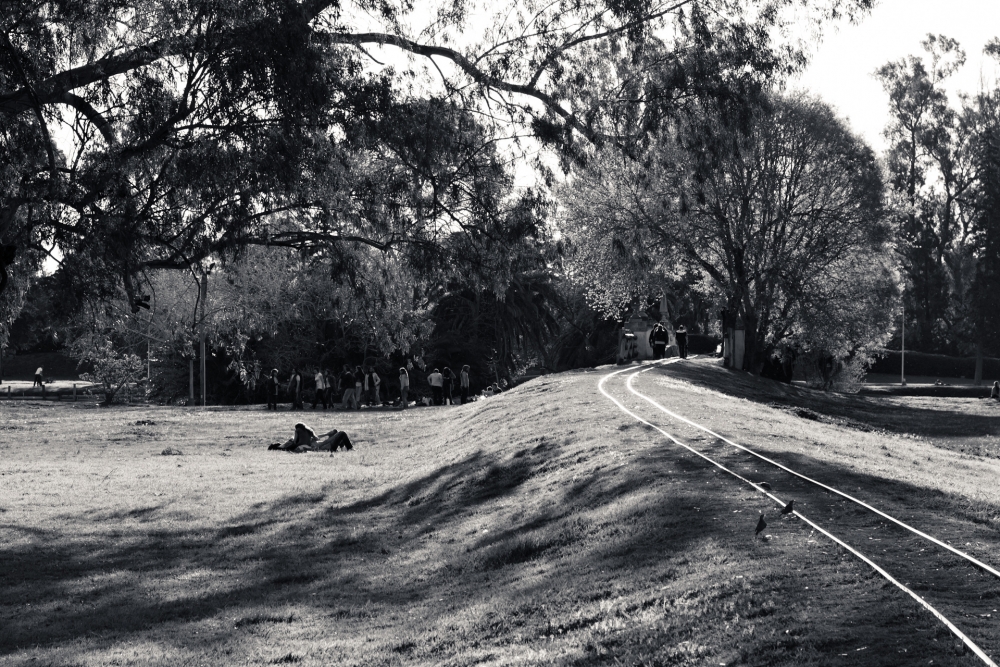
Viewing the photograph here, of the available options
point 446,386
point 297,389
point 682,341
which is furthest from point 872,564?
point 682,341

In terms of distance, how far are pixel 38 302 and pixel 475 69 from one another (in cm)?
788

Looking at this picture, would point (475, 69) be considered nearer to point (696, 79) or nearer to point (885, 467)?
point (696, 79)

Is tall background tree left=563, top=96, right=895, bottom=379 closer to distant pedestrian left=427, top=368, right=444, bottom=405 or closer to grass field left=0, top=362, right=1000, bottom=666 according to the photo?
distant pedestrian left=427, top=368, right=444, bottom=405

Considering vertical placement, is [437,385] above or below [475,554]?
above

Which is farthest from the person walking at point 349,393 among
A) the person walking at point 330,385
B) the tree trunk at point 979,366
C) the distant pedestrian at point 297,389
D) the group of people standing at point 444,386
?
the tree trunk at point 979,366

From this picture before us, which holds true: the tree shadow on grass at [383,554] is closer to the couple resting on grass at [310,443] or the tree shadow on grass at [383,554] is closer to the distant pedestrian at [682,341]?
the couple resting on grass at [310,443]

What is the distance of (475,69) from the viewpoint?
752 inches

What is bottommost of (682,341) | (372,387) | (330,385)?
(372,387)

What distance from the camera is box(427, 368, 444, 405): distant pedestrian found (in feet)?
152

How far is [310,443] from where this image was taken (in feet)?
89.6

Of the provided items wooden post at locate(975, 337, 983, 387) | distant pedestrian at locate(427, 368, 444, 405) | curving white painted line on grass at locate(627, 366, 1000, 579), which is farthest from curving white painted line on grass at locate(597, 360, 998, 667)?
wooden post at locate(975, 337, 983, 387)

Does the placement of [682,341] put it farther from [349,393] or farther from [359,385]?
[349,393]

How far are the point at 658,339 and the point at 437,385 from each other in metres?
9.84

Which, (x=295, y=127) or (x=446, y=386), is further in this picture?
(x=446, y=386)
